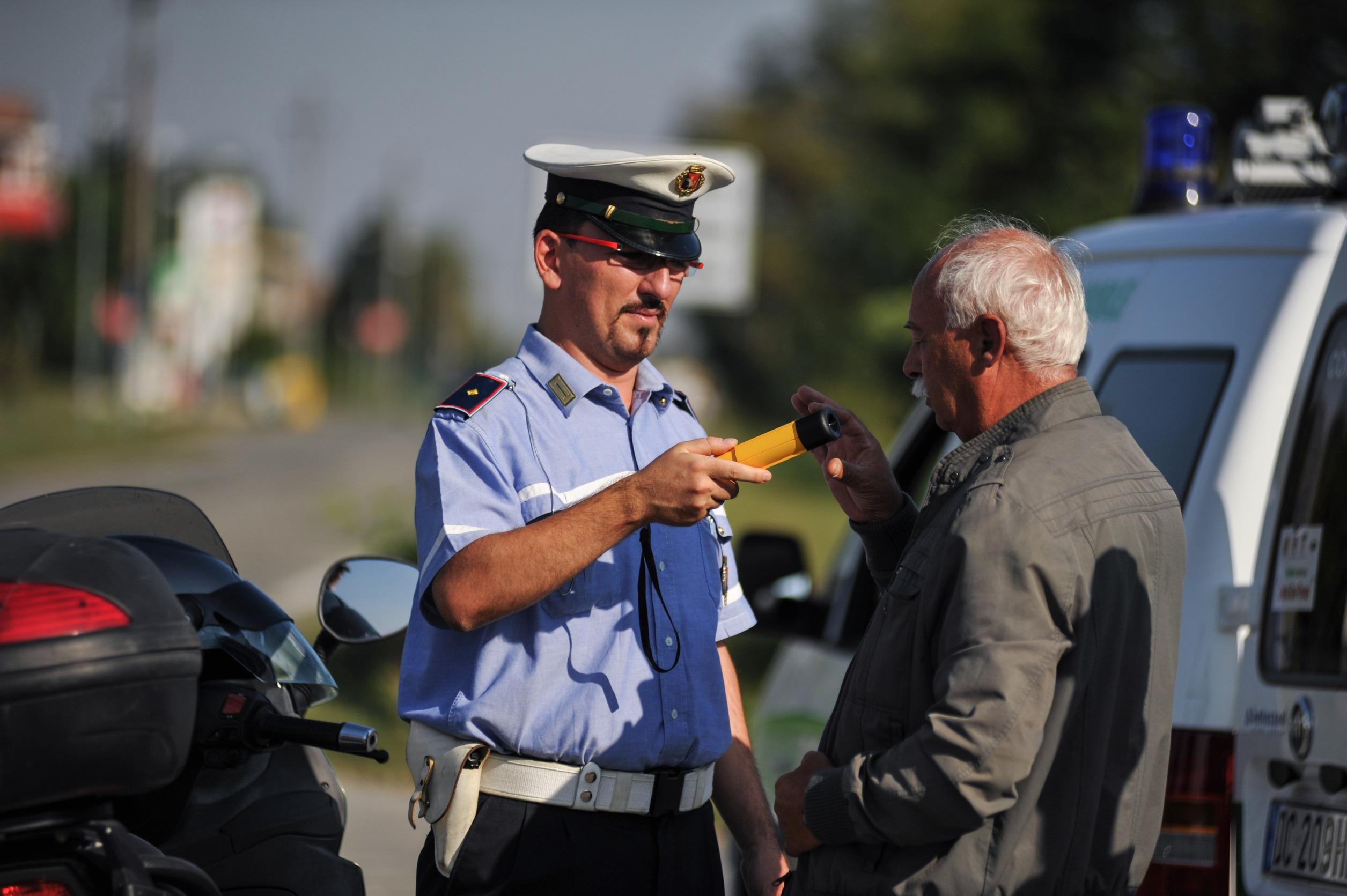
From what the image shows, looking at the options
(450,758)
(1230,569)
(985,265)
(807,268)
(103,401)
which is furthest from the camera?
(103,401)

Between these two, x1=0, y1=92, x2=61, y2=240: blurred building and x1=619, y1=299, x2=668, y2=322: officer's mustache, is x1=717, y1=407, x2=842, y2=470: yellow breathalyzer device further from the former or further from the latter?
x1=0, y1=92, x2=61, y2=240: blurred building

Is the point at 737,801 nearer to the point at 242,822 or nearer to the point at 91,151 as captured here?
the point at 242,822

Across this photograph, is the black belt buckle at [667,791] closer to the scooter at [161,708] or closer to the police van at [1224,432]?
the scooter at [161,708]

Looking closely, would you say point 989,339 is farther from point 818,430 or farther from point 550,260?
point 550,260

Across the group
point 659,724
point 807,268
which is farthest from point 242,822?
point 807,268

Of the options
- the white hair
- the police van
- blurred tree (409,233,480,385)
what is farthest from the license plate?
blurred tree (409,233,480,385)

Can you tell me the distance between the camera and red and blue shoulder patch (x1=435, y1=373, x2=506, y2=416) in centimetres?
262

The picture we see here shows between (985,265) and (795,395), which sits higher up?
(985,265)

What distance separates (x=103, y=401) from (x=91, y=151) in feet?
55.5

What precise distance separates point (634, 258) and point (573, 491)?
453 mm

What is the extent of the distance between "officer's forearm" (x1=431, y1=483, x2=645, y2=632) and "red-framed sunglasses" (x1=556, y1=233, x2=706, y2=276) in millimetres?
532

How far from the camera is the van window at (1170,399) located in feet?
10.2

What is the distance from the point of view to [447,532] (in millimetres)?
2498

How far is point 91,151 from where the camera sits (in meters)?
Answer: 62.6
